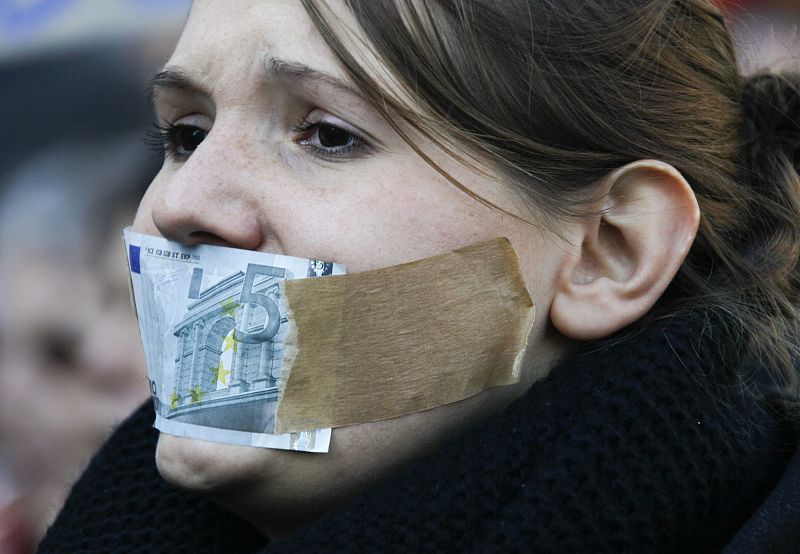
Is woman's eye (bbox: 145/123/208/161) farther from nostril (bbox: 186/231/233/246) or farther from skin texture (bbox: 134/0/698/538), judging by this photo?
nostril (bbox: 186/231/233/246)

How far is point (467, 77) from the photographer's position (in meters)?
1.99

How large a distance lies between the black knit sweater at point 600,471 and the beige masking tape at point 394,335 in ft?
0.44

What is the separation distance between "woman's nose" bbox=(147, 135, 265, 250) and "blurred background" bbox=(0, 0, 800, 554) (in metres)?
1.50

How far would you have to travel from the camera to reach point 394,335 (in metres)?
1.95

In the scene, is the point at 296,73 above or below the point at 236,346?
above

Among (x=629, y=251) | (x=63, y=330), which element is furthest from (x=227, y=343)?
(x=63, y=330)

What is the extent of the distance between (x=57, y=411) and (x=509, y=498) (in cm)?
246

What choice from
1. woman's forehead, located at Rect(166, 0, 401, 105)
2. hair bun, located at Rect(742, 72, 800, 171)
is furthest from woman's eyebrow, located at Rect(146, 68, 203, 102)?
hair bun, located at Rect(742, 72, 800, 171)

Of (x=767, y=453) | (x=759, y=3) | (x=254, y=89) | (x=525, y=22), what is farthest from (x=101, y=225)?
(x=759, y=3)

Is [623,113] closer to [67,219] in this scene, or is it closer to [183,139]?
[183,139]

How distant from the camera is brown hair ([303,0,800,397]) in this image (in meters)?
1.98

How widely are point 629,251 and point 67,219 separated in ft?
9.55

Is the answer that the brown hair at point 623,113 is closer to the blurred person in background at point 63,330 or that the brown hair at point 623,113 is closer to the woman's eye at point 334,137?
the woman's eye at point 334,137

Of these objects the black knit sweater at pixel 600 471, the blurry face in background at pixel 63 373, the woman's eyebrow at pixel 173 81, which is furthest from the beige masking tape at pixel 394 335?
the blurry face in background at pixel 63 373
